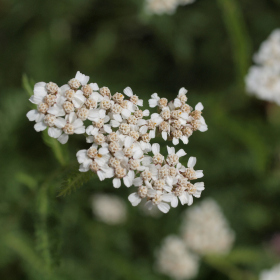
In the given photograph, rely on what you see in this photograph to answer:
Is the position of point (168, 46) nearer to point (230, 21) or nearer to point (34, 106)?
point (230, 21)

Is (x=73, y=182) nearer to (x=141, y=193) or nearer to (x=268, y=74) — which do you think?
(x=141, y=193)

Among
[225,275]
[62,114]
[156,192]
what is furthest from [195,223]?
[62,114]

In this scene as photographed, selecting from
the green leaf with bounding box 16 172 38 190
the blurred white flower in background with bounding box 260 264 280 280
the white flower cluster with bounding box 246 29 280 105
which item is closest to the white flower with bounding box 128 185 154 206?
the green leaf with bounding box 16 172 38 190

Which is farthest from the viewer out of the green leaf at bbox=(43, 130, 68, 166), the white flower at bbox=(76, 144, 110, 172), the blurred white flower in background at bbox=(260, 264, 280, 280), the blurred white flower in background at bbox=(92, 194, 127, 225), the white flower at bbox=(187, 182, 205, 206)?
the blurred white flower in background at bbox=(92, 194, 127, 225)

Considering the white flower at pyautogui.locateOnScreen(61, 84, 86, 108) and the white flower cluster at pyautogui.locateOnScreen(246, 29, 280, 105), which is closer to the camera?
the white flower at pyautogui.locateOnScreen(61, 84, 86, 108)

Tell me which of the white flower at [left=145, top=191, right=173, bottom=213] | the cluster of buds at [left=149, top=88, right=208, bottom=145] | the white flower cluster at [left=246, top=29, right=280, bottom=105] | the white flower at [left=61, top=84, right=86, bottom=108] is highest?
the white flower cluster at [left=246, top=29, right=280, bottom=105]

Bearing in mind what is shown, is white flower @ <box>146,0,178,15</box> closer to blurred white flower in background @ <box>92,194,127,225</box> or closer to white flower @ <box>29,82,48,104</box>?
white flower @ <box>29,82,48,104</box>

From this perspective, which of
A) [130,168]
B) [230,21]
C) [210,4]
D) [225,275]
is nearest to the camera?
[130,168]
